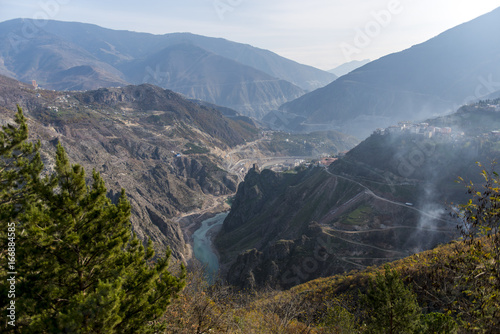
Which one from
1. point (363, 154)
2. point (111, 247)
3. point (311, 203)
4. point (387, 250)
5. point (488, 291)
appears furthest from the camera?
point (363, 154)

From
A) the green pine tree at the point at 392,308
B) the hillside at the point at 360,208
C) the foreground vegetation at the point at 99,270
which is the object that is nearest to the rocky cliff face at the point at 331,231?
the hillside at the point at 360,208

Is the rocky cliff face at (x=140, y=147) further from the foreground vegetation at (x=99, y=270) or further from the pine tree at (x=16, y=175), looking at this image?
the foreground vegetation at (x=99, y=270)

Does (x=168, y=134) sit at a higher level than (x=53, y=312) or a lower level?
higher

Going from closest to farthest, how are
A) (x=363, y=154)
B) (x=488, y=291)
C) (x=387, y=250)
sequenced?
1. (x=488, y=291)
2. (x=387, y=250)
3. (x=363, y=154)

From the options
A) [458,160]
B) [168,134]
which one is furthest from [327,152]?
[458,160]

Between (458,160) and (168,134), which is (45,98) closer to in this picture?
(168,134)

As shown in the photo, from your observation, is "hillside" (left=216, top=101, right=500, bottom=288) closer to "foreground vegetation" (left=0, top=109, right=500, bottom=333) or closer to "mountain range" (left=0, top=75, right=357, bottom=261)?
"mountain range" (left=0, top=75, right=357, bottom=261)
